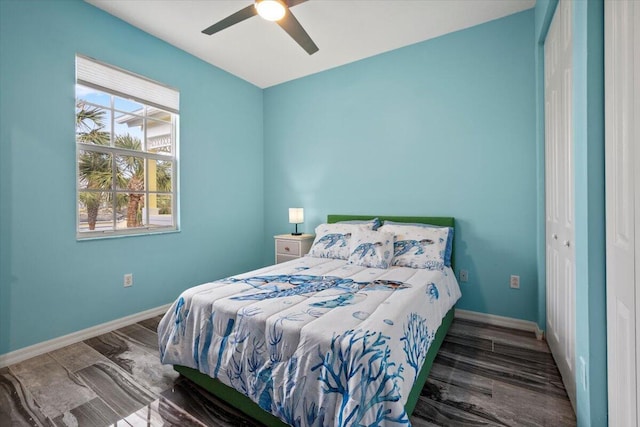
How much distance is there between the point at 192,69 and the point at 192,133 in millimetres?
721

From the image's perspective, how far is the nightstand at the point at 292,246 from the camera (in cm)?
367

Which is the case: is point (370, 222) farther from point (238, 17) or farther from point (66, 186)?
point (66, 186)

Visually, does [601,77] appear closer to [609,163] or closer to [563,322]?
[609,163]

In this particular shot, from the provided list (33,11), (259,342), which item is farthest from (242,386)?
(33,11)

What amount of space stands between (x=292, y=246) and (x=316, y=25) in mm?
2370

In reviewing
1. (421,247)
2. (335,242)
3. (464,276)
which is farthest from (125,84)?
(464,276)

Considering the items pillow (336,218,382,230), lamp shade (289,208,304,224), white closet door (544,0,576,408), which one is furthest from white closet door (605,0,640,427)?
lamp shade (289,208,304,224)

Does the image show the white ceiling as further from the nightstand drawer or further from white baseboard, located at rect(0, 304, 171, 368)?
white baseboard, located at rect(0, 304, 171, 368)

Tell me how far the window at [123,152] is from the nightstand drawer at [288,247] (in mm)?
1214

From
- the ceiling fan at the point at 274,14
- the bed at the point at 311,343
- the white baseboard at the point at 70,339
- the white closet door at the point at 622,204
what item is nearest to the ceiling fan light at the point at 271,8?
the ceiling fan at the point at 274,14

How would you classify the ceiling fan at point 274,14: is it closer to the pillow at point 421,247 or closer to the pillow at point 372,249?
the pillow at point 372,249

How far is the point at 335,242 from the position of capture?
3.10 meters

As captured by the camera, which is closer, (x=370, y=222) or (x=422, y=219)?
(x=422, y=219)

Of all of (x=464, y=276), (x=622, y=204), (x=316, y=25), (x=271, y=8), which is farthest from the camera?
(x=464, y=276)
